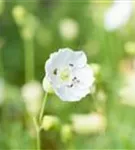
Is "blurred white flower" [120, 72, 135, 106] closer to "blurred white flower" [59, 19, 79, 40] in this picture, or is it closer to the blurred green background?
the blurred green background

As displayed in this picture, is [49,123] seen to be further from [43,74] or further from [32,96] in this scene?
[43,74]

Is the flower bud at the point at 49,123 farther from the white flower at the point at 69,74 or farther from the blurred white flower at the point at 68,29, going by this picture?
the blurred white flower at the point at 68,29

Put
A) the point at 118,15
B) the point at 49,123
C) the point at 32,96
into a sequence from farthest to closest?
the point at 118,15, the point at 32,96, the point at 49,123

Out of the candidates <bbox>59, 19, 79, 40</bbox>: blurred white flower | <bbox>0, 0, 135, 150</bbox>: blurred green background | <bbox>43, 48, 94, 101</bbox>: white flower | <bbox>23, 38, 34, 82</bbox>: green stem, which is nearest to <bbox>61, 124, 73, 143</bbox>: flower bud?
<bbox>0, 0, 135, 150</bbox>: blurred green background

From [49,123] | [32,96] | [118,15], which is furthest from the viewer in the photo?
[118,15]

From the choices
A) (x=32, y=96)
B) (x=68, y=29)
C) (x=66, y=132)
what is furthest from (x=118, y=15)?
(x=66, y=132)

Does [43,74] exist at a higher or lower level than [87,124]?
higher

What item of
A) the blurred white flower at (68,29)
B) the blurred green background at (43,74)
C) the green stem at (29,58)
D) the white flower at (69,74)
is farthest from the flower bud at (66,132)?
the blurred white flower at (68,29)

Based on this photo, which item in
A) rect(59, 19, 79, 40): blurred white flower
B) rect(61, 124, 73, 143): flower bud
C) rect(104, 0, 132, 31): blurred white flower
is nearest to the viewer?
rect(61, 124, 73, 143): flower bud
